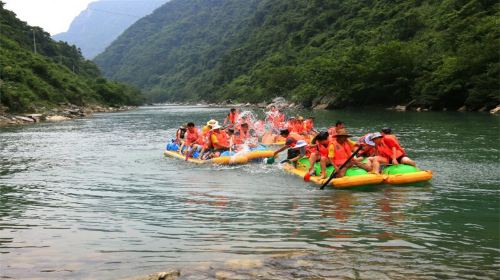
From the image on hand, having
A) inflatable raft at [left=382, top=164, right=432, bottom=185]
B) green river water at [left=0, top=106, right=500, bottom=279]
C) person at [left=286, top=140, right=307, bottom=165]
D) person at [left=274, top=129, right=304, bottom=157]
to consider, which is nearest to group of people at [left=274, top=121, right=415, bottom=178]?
inflatable raft at [left=382, top=164, right=432, bottom=185]

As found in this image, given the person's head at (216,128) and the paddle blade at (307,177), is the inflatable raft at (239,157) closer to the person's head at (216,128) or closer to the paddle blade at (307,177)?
the person's head at (216,128)

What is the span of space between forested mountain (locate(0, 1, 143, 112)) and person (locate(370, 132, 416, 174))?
41526 millimetres

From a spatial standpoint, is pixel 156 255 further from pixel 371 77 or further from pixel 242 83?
pixel 242 83

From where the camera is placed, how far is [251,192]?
1102cm

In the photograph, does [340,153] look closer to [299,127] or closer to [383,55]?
[299,127]

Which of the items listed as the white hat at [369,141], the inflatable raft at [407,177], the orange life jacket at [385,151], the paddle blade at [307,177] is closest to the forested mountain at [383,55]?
the orange life jacket at [385,151]

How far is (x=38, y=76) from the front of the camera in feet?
235

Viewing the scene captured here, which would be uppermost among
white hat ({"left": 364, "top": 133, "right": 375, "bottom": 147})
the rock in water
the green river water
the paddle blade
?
the rock in water

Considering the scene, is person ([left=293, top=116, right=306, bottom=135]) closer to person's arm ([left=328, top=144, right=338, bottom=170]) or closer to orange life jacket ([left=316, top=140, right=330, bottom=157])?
orange life jacket ([left=316, top=140, right=330, bottom=157])

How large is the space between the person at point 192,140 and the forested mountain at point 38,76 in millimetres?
33979

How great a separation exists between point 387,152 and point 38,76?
69.4m

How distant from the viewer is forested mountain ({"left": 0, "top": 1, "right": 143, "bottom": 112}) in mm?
53125

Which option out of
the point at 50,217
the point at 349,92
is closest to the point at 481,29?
the point at 349,92

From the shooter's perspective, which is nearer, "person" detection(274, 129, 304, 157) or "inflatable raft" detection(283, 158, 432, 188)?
"inflatable raft" detection(283, 158, 432, 188)
